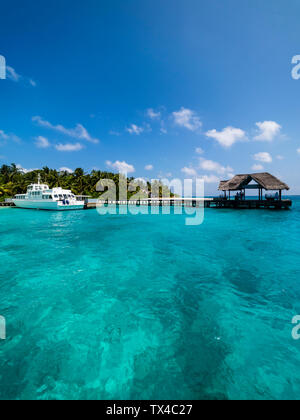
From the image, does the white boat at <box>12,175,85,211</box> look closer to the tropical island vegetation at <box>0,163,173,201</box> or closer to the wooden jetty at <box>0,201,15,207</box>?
the wooden jetty at <box>0,201,15,207</box>

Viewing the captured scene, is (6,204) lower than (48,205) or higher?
higher

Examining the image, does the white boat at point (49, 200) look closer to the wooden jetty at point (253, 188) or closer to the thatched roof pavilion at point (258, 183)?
the wooden jetty at point (253, 188)

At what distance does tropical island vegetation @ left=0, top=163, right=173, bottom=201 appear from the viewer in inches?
1762

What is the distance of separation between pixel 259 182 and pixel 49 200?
113ft

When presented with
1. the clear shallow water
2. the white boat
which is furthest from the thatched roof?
the white boat

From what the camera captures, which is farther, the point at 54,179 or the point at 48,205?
the point at 54,179

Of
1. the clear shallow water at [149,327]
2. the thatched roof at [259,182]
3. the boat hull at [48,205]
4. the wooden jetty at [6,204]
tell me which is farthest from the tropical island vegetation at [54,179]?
the clear shallow water at [149,327]

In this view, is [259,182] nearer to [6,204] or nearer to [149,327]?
[149,327]

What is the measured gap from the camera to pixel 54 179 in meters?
46.8

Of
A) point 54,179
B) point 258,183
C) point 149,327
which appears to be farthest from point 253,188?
point 54,179

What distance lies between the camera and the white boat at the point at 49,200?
30531 millimetres

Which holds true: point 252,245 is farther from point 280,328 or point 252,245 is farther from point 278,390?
point 278,390

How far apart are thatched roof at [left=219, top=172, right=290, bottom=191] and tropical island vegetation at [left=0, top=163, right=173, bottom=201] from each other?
30.5 metres

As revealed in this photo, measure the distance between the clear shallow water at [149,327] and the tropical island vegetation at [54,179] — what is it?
43.1 meters
